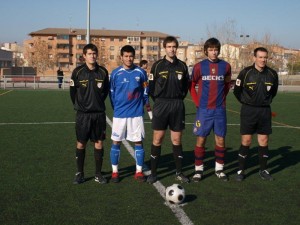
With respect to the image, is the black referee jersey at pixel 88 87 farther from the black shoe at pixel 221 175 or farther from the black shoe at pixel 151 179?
the black shoe at pixel 221 175

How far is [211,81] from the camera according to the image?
552 cm

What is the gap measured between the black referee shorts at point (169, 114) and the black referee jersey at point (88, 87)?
32.1 inches

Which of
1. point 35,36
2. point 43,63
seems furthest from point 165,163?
point 35,36

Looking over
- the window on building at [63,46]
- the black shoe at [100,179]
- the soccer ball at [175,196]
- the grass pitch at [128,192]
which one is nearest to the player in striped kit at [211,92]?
the grass pitch at [128,192]

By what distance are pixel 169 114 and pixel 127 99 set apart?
2.11 ft

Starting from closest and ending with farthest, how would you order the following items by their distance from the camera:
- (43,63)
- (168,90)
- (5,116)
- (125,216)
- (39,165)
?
(125,216), (168,90), (39,165), (5,116), (43,63)

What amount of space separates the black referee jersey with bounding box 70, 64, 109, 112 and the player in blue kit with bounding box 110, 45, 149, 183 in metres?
0.20

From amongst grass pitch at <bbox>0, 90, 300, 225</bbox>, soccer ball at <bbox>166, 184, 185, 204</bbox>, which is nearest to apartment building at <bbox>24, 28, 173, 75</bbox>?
grass pitch at <bbox>0, 90, 300, 225</bbox>

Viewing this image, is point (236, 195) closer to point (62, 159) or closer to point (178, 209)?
point (178, 209)

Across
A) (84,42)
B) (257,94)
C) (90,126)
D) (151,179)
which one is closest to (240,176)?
(257,94)

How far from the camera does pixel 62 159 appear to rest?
6.87m

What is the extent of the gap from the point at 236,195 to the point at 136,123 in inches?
67.1

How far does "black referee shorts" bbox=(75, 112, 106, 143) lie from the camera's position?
5379 millimetres

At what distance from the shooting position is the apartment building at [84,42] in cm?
8806
